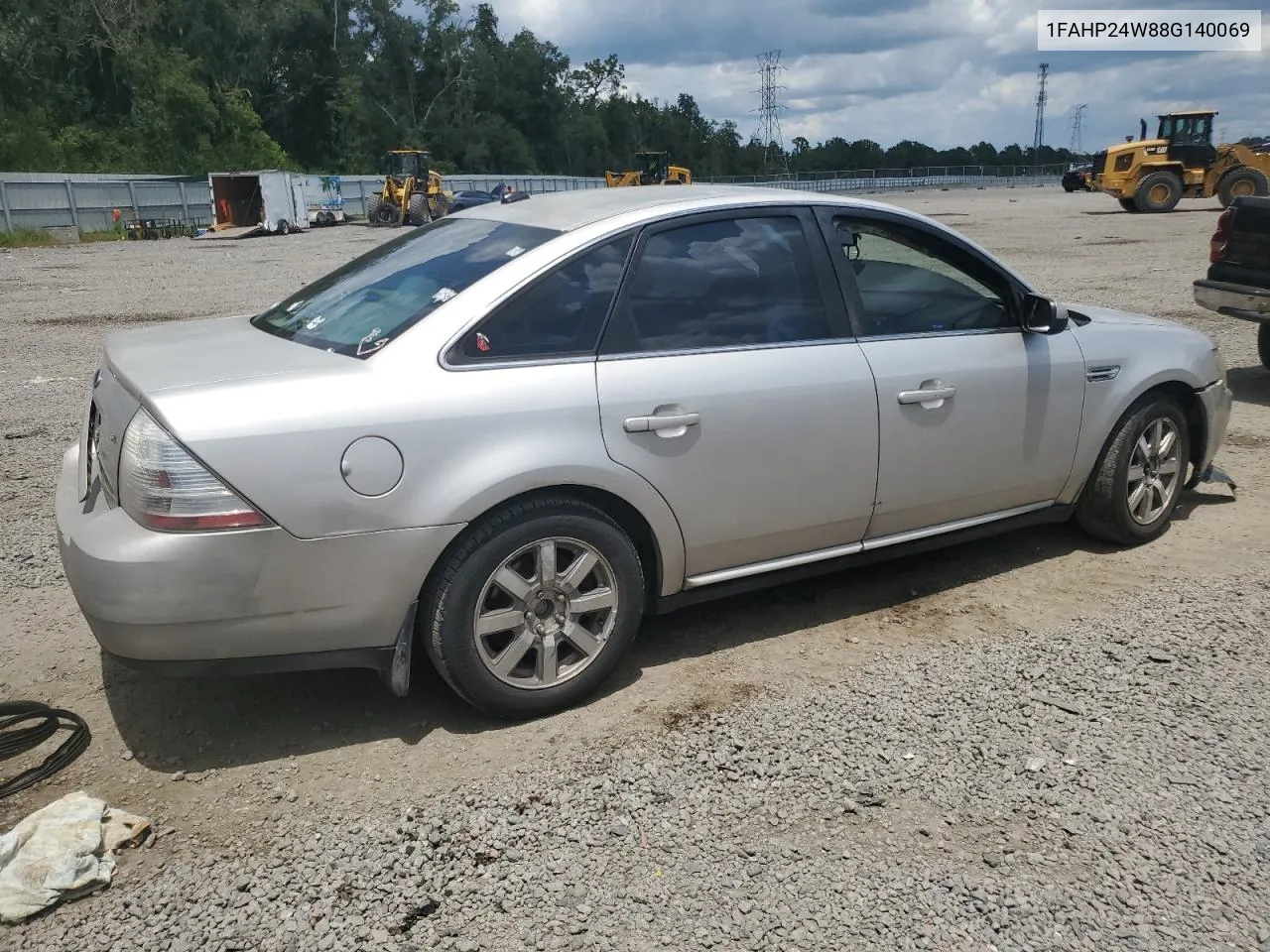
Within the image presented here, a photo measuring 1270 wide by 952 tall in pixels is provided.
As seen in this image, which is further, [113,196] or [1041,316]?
[113,196]

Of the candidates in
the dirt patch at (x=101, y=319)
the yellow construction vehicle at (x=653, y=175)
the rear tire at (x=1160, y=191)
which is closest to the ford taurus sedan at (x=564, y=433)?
the dirt patch at (x=101, y=319)

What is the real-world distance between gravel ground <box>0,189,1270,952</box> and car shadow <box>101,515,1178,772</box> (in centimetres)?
1

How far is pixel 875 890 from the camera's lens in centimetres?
268

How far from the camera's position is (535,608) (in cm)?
337

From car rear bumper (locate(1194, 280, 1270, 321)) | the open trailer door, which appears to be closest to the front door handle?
car rear bumper (locate(1194, 280, 1270, 321))

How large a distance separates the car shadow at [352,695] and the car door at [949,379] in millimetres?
467

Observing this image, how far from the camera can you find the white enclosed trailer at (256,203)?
38.2 meters

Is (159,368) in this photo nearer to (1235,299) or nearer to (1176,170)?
(1235,299)

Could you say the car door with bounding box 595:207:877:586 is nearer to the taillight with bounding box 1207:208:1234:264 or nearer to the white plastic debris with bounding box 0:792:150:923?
the white plastic debris with bounding box 0:792:150:923

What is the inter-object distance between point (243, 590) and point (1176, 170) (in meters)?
33.8

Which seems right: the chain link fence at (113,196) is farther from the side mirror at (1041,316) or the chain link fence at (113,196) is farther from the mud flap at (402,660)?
the mud flap at (402,660)

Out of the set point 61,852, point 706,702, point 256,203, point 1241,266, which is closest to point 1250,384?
point 1241,266

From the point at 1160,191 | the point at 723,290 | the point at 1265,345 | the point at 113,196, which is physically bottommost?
the point at 1265,345

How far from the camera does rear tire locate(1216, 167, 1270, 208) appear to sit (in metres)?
29.3
